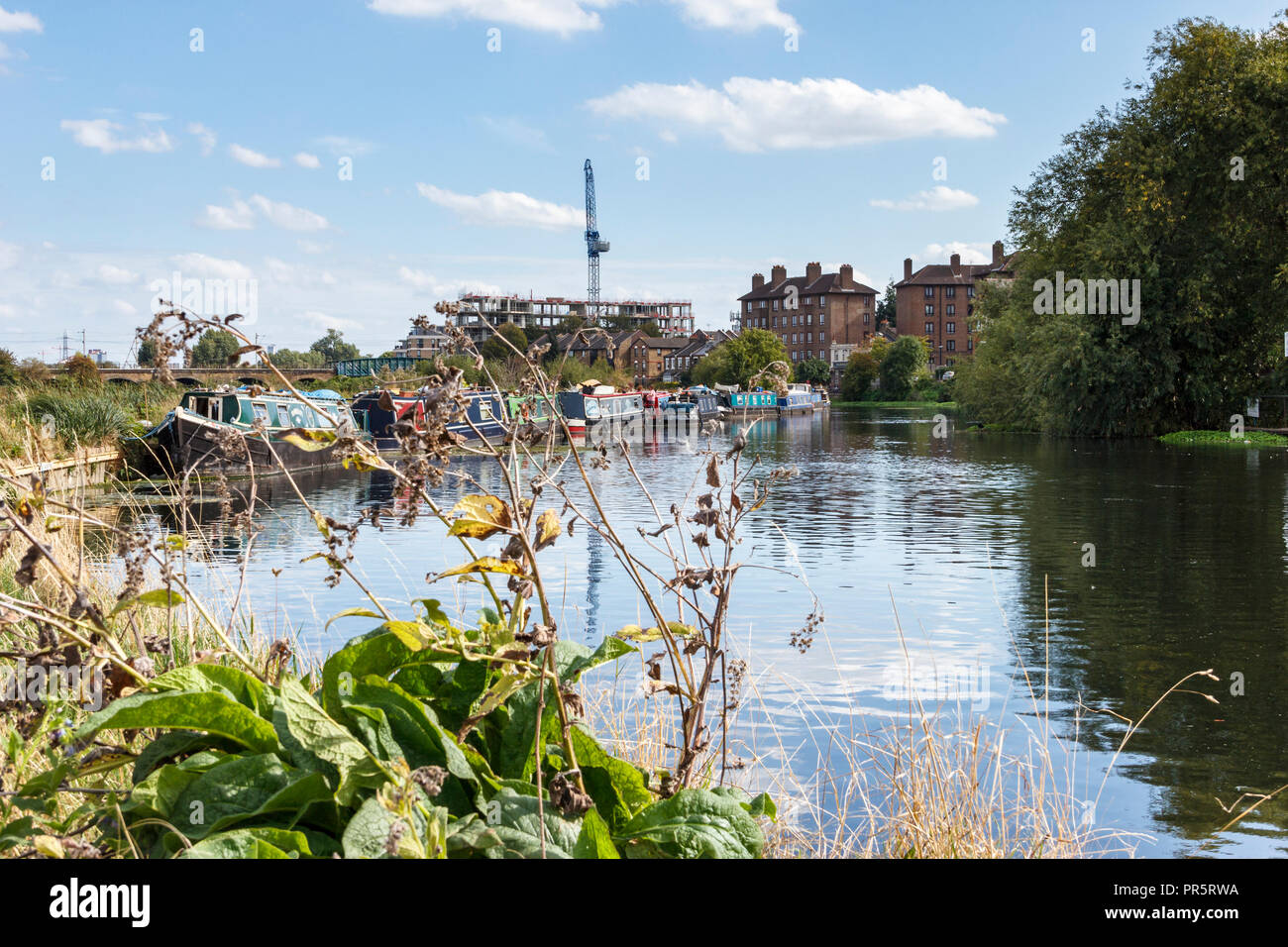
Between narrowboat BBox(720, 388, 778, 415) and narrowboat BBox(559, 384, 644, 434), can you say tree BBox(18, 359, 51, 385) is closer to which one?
narrowboat BBox(559, 384, 644, 434)

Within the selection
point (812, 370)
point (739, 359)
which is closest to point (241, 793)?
point (739, 359)

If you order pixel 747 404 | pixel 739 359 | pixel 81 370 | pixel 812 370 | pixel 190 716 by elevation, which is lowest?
pixel 190 716

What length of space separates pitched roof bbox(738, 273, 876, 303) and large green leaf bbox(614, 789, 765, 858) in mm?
Answer: 163856

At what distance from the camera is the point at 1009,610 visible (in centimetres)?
1237

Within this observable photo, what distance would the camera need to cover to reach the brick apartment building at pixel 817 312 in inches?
6393

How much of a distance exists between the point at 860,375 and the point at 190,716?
12943 centimetres

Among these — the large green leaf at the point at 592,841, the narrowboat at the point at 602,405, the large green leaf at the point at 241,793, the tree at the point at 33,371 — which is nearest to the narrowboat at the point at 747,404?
the large green leaf at the point at 592,841

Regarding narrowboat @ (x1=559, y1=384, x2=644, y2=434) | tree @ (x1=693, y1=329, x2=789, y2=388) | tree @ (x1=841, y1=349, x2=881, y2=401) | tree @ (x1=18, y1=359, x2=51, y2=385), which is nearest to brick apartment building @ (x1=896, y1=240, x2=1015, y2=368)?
tree @ (x1=841, y1=349, x2=881, y2=401)

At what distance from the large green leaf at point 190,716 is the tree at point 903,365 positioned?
12204 centimetres

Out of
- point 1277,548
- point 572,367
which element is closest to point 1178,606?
point 1277,548

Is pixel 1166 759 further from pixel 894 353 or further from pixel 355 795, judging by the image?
pixel 894 353

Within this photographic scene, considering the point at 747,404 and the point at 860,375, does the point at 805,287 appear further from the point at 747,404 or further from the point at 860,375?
the point at 747,404

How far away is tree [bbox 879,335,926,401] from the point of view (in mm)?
120250

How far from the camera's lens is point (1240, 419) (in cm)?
4322
